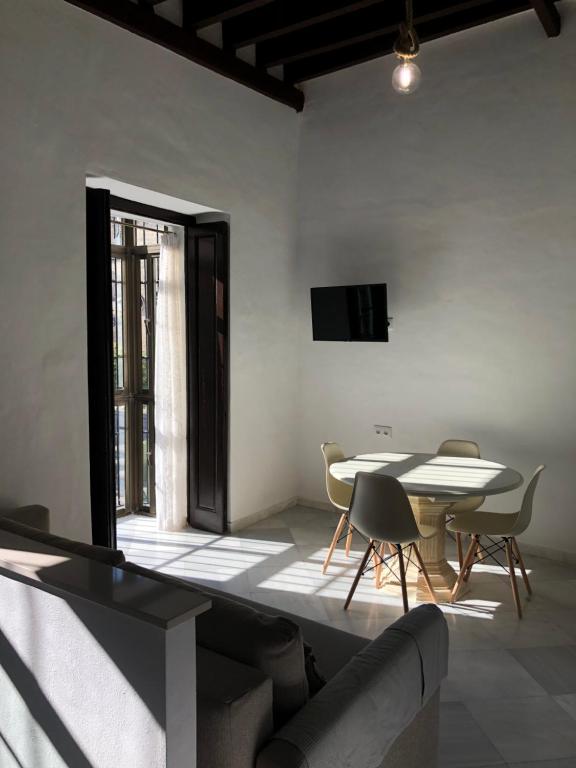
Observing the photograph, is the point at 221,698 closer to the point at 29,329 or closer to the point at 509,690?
the point at 509,690

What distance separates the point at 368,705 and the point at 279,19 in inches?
181

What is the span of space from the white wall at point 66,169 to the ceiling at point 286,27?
0.41ft

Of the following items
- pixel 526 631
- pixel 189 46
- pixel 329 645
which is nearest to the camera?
pixel 329 645

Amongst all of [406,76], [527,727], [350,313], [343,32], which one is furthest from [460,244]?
[527,727]

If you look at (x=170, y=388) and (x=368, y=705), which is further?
(x=170, y=388)

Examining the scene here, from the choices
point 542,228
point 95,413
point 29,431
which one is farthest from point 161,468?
point 542,228

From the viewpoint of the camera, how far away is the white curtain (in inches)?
207

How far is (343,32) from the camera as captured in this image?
4949 mm

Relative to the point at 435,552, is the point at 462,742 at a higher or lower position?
lower

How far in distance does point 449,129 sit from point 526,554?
11.0 ft

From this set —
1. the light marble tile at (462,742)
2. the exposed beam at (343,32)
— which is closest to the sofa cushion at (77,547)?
the light marble tile at (462,742)

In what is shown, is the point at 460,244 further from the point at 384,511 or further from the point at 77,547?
the point at 77,547

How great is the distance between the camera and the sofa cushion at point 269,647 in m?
1.77

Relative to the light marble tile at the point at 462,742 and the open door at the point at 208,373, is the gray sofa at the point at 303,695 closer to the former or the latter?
the light marble tile at the point at 462,742
